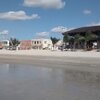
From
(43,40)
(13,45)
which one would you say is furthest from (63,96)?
(43,40)

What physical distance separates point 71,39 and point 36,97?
240 feet

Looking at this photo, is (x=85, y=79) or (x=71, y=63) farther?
(x=71, y=63)

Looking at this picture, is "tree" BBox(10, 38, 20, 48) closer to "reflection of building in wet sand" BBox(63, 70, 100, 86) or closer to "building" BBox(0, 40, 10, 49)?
"building" BBox(0, 40, 10, 49)

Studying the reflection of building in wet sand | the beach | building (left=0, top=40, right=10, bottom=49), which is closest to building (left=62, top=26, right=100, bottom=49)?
the beach

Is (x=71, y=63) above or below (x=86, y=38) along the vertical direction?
below

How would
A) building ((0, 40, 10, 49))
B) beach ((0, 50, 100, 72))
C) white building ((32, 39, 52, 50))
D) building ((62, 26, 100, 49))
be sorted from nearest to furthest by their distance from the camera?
beach ((0, 50, 100, 72)) < building ((62, 26, 100, 49)) < white building ((32, 39, 52, 50)) < building ((0, 40, 10, 49))

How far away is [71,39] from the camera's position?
85562 millimetres

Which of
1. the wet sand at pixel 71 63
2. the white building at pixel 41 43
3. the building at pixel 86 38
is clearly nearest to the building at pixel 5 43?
the white building at pixel 41 43

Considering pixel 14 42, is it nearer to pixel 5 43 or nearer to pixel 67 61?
pixel 5 43

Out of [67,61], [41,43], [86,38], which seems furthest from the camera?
[41,43]

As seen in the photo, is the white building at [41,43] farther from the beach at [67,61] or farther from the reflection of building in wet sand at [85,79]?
the reflection of building in wet sand at [85,79]

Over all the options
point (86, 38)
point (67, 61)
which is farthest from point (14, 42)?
point (67, 61)

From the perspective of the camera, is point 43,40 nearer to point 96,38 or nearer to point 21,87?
A: point 96,38

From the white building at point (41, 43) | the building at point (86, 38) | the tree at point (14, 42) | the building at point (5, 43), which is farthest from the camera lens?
Answer: the building at point (5, 43)
